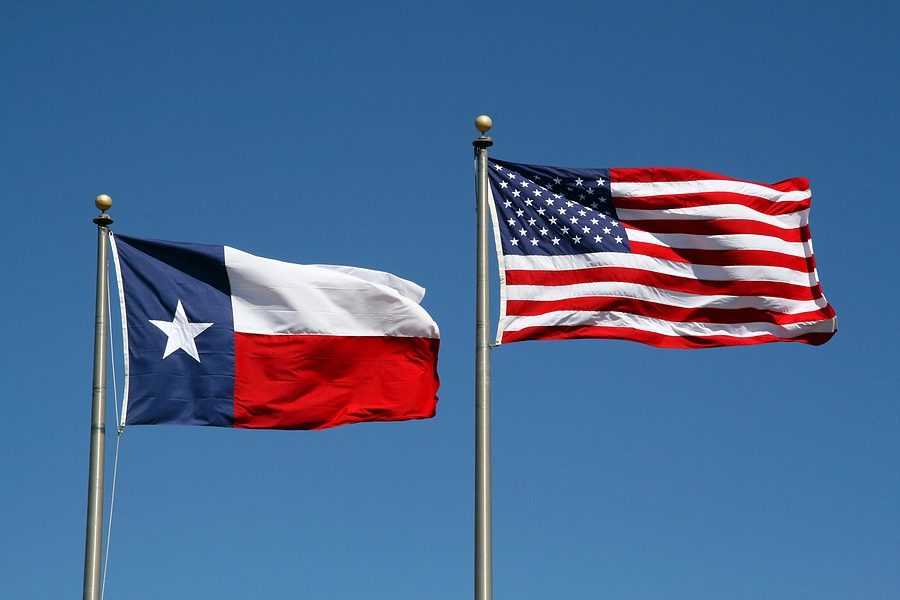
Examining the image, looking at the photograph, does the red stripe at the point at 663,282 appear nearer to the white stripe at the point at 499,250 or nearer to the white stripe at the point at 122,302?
the white stripe at the point at 499,250

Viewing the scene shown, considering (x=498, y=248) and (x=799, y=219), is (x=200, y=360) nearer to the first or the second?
(x=498, y=248)

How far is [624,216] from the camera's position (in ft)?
74.9

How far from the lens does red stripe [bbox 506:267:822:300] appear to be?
21.4m

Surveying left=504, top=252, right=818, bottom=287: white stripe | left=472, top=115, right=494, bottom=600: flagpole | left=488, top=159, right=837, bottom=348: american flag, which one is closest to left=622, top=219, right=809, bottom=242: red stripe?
left=488, top=159, right=837, bottom=348: american flag

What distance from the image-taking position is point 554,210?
22.0 meters

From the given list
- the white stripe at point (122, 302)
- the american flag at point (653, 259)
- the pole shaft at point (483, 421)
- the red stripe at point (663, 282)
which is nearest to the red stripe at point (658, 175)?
the american flag at point (653, 259)

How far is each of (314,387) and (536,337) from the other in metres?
3.81

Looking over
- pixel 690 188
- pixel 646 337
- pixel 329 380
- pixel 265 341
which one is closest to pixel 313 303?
pixel 265 341

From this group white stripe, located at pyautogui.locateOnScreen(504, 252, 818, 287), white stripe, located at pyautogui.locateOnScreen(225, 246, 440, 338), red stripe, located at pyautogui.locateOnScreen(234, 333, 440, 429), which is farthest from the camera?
white stripe, located at pyautogui.locateOnScreen(225, 246, 440, 338)

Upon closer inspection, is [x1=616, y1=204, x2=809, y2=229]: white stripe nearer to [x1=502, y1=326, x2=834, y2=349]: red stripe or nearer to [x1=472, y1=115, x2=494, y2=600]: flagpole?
[x1=502, y1=326, x2=834, y2=349]: red stripe

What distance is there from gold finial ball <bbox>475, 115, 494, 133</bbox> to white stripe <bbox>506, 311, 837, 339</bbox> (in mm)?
2786

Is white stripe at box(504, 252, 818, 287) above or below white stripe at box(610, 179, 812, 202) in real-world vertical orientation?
below

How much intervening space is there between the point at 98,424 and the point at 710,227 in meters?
10.2

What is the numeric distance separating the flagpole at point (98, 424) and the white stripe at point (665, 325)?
5805 mm
